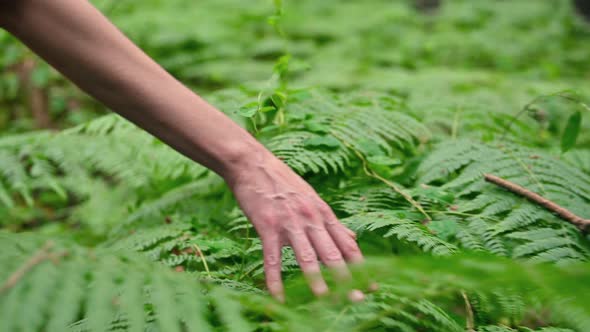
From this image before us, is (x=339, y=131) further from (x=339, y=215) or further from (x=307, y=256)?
(x=307, y=256)

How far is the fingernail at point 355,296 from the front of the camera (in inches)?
37.9

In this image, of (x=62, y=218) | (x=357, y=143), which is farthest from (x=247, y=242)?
(x=62, y=218)

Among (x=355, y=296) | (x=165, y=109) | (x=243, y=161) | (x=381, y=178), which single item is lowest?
(x=355, y=296)

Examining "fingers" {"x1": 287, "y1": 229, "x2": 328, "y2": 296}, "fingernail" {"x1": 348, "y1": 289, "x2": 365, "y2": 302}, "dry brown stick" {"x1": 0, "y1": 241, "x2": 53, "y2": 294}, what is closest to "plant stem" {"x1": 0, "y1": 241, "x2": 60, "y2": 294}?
"dry brown stick" {"x1": 0, "y1": 241, "x2": 53, "y2": 294}

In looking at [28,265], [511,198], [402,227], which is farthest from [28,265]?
[511,198]

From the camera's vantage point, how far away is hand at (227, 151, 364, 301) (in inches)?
38.7

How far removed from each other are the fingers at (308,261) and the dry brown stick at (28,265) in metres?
0.47

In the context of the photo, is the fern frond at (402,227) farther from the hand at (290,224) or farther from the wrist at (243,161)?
the wrist at (243,161)

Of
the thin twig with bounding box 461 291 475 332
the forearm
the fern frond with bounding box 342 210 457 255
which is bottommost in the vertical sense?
the thin twig with bounding box 461 291 475 332

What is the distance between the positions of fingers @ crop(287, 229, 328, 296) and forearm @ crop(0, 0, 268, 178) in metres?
0.21

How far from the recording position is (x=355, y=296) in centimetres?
96

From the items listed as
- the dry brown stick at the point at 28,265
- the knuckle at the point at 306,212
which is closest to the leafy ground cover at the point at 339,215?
the dry brown stick at the point at 28,265

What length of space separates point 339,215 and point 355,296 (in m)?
0.56

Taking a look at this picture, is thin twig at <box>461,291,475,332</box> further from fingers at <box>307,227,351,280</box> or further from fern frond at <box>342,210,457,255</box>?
fingers at <box>307,227,351,280</box>
